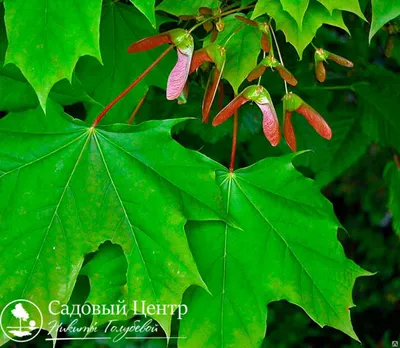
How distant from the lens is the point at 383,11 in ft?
3.43

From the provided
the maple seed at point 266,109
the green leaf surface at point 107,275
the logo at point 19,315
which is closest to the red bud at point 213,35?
the maple seed at point 266,109

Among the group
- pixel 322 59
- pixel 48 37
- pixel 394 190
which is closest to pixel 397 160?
pixel 394 190

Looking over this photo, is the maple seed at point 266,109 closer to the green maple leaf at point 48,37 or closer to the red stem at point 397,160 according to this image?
the green maple leaf at point 48,37

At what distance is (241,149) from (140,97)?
676 mm

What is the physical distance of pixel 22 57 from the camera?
0.97m

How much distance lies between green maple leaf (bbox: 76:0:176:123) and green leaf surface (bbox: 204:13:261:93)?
→ 0.17 metres

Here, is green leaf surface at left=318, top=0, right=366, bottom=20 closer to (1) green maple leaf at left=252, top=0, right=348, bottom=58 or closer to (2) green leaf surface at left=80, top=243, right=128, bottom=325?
(1) green maple leaf at left=252, top=0, right=348, bottom=58

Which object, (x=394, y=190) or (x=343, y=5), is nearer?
(x=343, y=5)

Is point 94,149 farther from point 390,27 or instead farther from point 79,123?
point 390,27

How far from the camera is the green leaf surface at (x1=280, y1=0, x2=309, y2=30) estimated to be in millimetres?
1018

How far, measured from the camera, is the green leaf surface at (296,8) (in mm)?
1018

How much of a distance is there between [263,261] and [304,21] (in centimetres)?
44

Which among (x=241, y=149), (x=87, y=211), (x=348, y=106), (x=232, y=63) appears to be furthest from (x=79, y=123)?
(x=348, y=106)

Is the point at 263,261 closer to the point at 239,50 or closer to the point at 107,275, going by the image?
the point at 107,275
